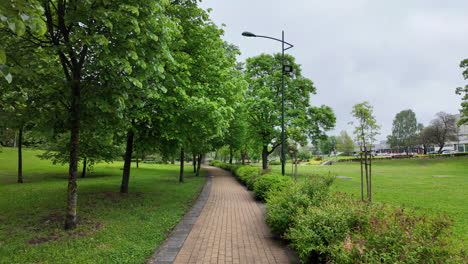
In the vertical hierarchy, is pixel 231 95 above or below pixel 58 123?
above

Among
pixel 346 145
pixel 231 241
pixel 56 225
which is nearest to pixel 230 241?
pixel 231 241

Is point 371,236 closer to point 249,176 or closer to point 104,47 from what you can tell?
point 104,47

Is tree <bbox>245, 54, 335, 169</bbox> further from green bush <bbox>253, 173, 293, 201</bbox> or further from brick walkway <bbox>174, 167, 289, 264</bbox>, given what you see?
brick walkway <bbox>174, 167, 289, 264</bbox>

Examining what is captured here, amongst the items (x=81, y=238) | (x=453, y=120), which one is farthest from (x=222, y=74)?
(x=453, y=120)

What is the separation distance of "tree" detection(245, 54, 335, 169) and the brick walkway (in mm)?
13848

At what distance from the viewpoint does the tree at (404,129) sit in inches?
2980

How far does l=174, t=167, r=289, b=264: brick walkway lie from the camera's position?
15.7 ft

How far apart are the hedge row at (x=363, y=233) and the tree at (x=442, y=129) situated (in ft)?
244

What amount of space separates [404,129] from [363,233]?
89767 mm

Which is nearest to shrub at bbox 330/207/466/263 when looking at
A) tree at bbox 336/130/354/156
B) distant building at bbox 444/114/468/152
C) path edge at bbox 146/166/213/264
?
path edge at bbox 146/166/213/264

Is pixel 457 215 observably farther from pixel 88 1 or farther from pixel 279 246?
pixel 88 1

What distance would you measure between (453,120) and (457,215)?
72.5 meters

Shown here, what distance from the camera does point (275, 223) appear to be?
19.9ft

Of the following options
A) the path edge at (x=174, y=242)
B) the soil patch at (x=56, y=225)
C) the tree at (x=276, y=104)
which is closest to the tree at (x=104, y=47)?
the soil patch at (x=56, y=225)
